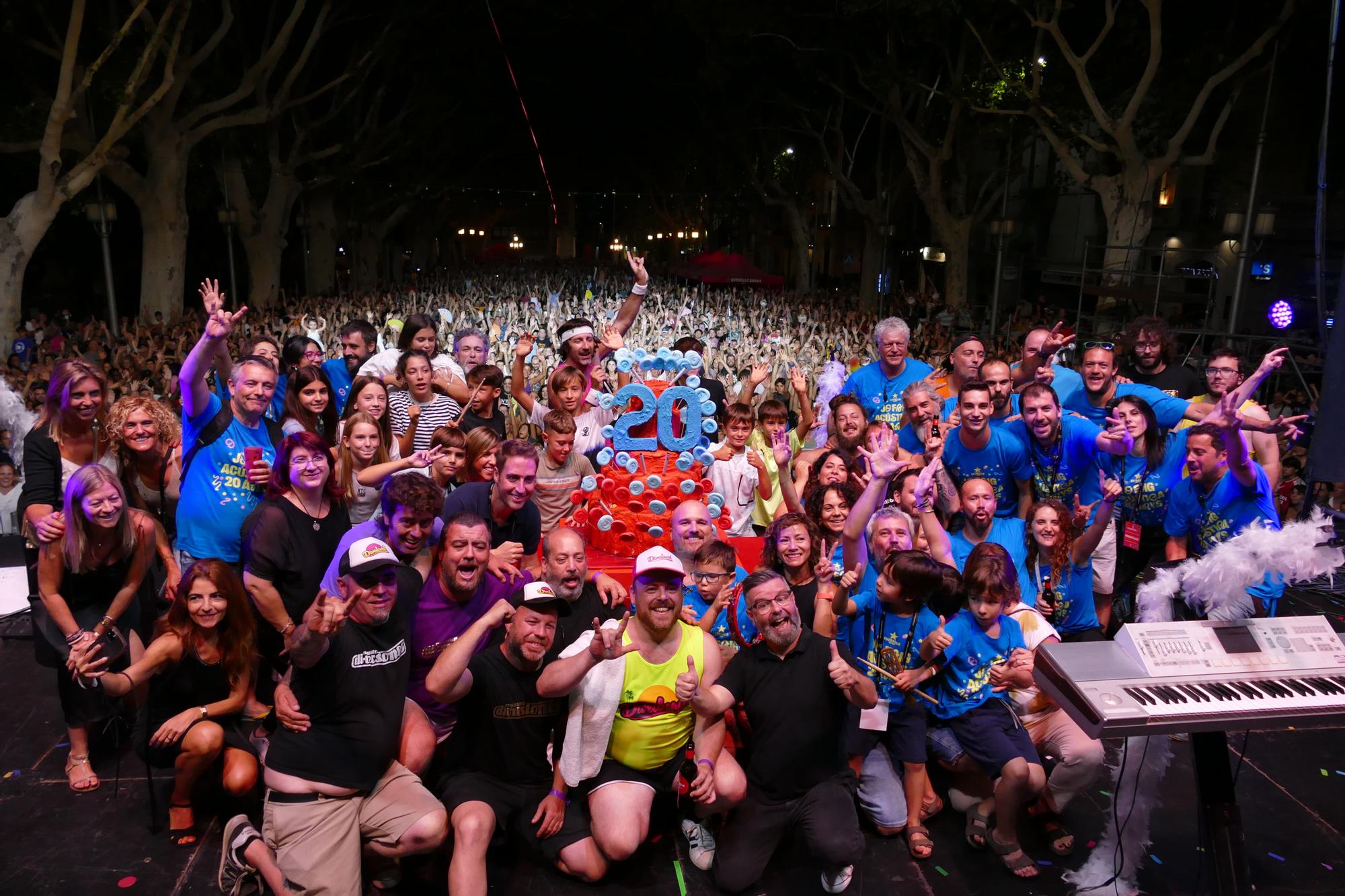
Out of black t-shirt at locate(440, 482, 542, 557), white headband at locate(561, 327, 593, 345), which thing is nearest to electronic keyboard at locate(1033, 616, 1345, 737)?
black t-shirt at locate(440, 482, 542, 557)

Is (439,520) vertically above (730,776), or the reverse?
(439,520)

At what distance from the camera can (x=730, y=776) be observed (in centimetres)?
379

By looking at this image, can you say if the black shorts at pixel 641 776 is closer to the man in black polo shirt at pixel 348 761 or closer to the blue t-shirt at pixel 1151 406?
the man in black polo shirt at pixel 348 761

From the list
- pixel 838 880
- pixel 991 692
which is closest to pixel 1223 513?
→ pixel 991 692

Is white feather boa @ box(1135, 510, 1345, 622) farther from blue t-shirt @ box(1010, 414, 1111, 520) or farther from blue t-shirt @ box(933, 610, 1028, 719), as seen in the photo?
blue t-shirt @ box(933, 610, 1028, 719)

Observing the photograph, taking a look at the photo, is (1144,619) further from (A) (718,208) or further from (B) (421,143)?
(A) (718,208)

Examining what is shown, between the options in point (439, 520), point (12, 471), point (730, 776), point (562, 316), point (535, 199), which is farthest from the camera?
point (535, 199)

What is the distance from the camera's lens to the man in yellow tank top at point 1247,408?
5375 mm

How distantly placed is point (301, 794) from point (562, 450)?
2.34m

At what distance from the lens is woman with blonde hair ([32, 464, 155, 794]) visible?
402cm

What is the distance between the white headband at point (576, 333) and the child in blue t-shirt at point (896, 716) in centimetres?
285

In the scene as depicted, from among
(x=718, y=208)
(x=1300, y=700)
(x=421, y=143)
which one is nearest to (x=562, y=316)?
(x=1300, y=700)

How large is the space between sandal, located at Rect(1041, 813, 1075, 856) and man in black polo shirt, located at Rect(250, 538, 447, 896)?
260 cm

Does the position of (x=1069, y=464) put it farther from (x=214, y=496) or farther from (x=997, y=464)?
(x=214, y=496)
